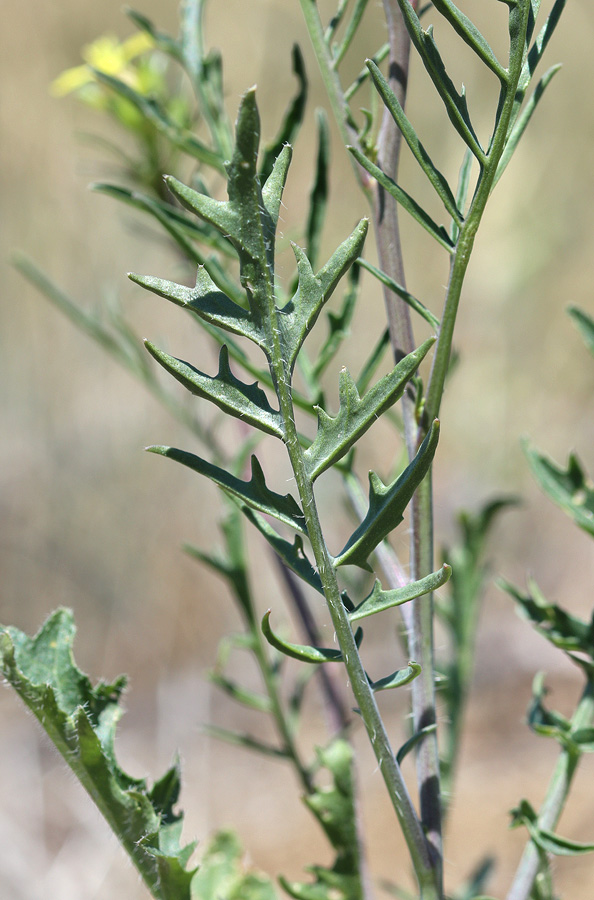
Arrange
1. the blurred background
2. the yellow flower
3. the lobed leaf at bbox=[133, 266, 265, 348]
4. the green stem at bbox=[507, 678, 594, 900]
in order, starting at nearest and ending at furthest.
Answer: the lobed leaf at bbox=[133, 266, 265, 348]
the green stem at bbox=[507, 678, 594, 900]
the yellow flower
the blurred background

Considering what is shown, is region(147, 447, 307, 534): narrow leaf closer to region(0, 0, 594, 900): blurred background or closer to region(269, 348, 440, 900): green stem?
region(269, 348, 440, 900): green stem

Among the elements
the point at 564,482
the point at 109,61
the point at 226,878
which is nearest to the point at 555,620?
the point at 564,482

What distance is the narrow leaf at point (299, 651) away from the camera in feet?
1.42

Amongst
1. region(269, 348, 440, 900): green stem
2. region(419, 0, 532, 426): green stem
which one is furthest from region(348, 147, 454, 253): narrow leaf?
region(269, 348, 440, 900): green stem

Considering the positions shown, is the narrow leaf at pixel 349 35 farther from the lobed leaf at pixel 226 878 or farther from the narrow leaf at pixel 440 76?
the lobed leaf at pixel 226 878

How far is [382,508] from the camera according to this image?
442 mm

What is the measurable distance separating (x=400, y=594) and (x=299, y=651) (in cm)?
6

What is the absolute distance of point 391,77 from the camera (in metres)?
0.55

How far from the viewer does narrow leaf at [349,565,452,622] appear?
1.35 ft

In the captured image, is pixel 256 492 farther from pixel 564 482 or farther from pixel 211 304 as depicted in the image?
pixel 564 482

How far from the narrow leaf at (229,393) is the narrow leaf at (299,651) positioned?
0.34 feet

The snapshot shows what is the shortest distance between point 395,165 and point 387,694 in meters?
2.24

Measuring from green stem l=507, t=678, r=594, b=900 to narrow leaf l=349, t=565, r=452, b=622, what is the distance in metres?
0.31

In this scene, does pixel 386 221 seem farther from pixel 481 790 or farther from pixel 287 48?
pixel 287 48
